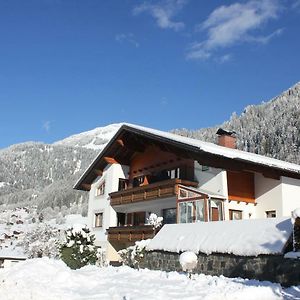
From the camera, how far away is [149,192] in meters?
28.6

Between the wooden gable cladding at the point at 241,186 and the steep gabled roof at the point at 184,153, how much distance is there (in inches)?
36.0

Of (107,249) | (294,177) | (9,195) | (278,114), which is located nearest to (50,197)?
(9,195)

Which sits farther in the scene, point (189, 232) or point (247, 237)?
point (189, 232)

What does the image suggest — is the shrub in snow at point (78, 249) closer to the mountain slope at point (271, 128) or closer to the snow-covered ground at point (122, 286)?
the snow-covered ground at point (122, 286)

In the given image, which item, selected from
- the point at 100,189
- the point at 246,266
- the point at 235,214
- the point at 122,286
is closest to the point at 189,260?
the point at 246,266

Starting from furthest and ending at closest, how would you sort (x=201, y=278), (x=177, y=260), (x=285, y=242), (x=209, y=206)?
(x=209, y=206)
(x=177, y=260)
(x=201, y=278)
(x=285, y=242)

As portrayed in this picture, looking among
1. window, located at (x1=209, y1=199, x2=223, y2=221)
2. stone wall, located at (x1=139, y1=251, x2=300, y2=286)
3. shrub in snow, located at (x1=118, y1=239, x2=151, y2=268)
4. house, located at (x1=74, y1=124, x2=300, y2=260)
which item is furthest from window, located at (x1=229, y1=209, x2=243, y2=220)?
stone wall, located at (x1=139, y1=251, x2=300, y2=286)

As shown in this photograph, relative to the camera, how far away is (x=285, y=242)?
12.9 m

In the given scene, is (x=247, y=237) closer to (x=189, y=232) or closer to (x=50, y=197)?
(x=189, y=232)

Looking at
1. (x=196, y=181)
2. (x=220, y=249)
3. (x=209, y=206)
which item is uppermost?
(x=196, y=181)

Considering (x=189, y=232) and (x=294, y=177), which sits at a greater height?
(x=294, y=177)

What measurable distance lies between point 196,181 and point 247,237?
480 inches

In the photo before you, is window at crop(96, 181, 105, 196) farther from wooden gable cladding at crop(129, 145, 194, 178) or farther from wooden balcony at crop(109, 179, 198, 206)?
wooden gable cladding at crop(129, 145, 194, 178)

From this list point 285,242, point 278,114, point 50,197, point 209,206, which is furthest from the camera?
point 50,197
